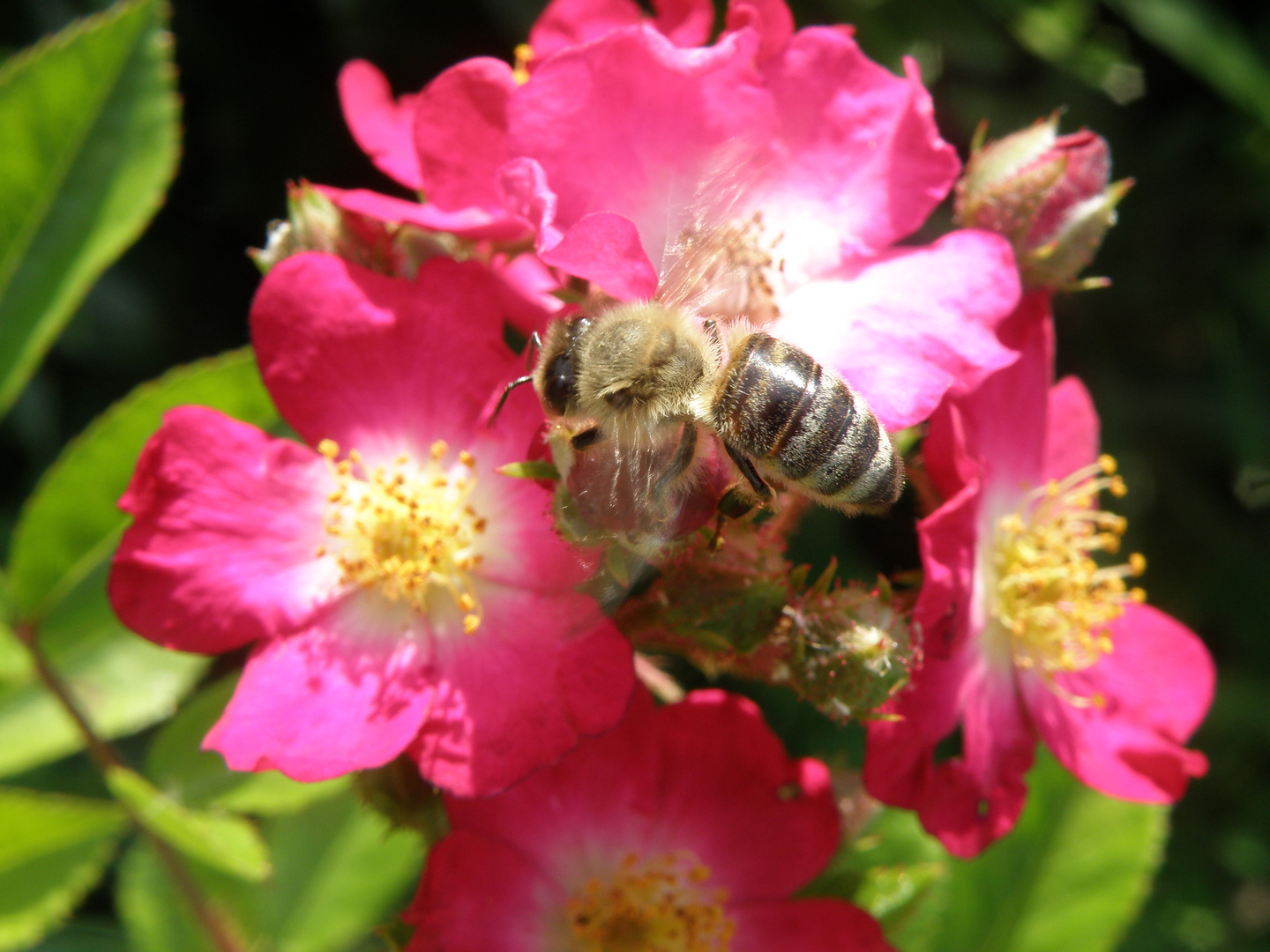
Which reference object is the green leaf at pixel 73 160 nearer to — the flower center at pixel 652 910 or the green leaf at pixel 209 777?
the green leaf at pixel 209 777

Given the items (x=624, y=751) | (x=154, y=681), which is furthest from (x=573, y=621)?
(x=154, y=681)

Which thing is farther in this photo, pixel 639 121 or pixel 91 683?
pixel 91 683

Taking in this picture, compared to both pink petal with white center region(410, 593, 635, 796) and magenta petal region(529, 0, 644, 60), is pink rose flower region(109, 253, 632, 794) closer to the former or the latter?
pink petal with white center region(410, 593, 635, 796)

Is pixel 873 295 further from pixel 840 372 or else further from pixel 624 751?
pixel 624 751

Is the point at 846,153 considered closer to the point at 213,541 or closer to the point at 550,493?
the point at 550,493

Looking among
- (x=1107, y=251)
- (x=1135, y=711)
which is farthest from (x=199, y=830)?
(x=1107, y=251)

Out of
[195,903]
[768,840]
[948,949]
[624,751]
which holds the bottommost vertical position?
[948,949]

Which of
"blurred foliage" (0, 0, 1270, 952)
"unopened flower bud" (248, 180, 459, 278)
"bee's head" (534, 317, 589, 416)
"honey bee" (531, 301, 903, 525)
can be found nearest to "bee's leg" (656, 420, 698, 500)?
"honey bee" (531, 301, 903, 525)
